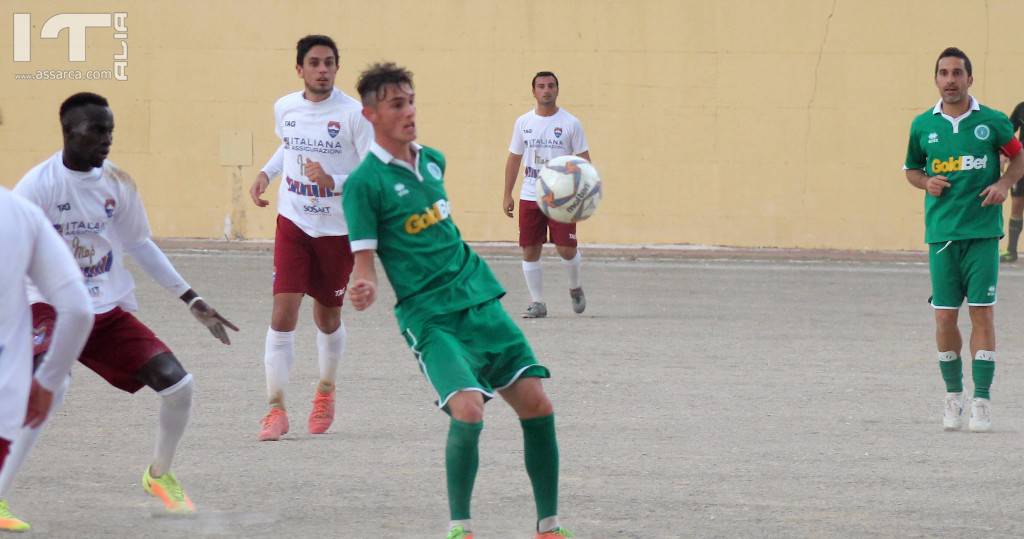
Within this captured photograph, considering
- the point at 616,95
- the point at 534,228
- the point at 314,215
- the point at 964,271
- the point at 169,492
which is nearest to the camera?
the point at 169,492

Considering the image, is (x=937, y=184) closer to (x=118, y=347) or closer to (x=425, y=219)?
(x=425, y=219)

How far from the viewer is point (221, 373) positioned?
10391 millimetres

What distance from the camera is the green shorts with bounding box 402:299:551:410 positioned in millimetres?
5719

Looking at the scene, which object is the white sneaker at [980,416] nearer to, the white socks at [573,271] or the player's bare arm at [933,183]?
the player's bare arm at [933,183]

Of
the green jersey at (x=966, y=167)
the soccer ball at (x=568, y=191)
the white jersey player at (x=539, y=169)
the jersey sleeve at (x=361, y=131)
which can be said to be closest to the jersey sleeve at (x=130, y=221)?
the soccer ball at (x=568, y=191)

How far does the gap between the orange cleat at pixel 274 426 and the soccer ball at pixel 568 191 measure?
2.05 metres

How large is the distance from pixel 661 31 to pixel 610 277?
492 centimetres

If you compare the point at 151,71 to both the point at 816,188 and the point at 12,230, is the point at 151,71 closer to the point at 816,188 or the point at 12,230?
the point at 816,188

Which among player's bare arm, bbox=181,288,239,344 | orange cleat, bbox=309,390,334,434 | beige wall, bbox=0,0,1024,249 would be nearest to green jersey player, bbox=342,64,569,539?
player's bare arm, bbox=181,288,239,344

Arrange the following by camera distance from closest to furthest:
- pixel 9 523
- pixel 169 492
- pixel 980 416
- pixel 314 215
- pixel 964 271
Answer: pixel 9 523 → pixel 169 492 → pixel 314 215 → pixel 980 416 → pixel 964 271

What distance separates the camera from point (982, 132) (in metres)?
8.52

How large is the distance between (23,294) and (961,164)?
232 inches

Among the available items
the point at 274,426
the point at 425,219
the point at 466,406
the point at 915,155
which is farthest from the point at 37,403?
the point at 915,155

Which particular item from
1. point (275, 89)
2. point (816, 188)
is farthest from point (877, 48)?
point (275, 89)
